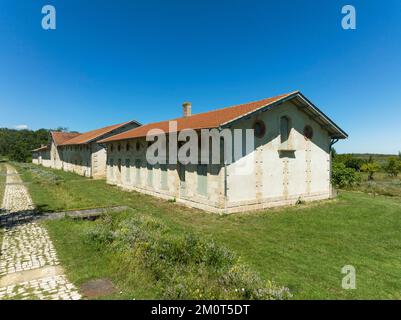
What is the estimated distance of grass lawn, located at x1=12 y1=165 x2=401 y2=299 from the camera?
596 cm

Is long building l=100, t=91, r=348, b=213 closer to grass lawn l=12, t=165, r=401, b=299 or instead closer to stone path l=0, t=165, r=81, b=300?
grass lawn l=12, t=165, r=401, b=299

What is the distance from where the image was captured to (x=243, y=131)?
13.3 m

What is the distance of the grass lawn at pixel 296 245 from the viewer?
19.6 ft

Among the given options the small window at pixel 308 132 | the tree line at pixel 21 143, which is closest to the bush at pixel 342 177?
the small window at pixel 308 132

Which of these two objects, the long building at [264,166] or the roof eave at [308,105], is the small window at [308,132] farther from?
the roof eave at [308,105]

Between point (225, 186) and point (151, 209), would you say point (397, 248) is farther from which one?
point (151, 209)

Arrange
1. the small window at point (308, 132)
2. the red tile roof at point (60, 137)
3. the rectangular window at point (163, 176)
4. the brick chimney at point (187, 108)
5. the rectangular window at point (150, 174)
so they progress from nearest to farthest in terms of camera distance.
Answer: the small window at point (308, 132)
the rectangular window at point (163, 176)
the rectangular window at point (150, 174)
the brick chimney at point (187, 108)
the red tile roof at point (60, 137)

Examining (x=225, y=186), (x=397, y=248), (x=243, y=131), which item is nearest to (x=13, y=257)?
(x=225, y=186)

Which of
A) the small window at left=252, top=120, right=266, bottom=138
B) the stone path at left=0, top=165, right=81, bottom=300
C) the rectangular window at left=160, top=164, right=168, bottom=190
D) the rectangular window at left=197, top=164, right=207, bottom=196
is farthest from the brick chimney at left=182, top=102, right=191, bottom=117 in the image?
the stone path at left=0, top=165, right=81, bottom=300

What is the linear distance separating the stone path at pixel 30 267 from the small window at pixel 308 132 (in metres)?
14.1

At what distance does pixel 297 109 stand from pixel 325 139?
3314 millimetres

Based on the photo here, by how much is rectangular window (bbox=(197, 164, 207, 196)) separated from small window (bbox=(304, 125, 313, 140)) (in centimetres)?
686

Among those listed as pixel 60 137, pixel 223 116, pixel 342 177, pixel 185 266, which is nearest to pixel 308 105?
pixel 223 116

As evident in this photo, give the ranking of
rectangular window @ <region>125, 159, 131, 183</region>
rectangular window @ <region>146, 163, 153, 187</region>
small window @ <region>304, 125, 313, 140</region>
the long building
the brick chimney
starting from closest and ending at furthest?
1. the long building
2. small window @ <region>304, 125, 313, 140</region>
3. rectangular window @ <region>146, 163, 153, 187</region>
4. rectangular window @ <region>125, 159, 131, 183</region>
5. the brick chimney
